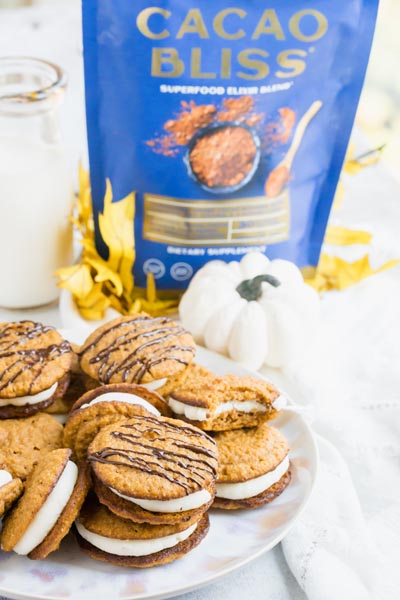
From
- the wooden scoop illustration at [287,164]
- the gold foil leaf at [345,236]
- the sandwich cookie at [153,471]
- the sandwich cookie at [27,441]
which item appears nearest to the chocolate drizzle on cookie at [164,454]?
the sandwich cookie at [153,471]

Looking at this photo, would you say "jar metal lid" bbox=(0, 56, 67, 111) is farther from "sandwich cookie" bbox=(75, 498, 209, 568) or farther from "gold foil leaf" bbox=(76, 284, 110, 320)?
"sandwich cookie" bbox=(75, 498, 209, 568)

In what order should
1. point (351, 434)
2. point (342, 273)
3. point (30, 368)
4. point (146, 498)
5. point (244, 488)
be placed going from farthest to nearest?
point (342, 273) < point (351, 434) < point (30, 368) < point (244, 488) < point (146, 498)

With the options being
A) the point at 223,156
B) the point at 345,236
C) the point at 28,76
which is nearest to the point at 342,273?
the point at 345,236

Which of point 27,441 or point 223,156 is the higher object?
point 223,156

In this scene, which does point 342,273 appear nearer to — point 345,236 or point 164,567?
point 345,236

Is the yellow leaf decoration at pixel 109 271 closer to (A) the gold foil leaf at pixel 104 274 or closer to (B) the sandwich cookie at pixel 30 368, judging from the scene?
(A) the gold foil leaf at pixel 104 274
